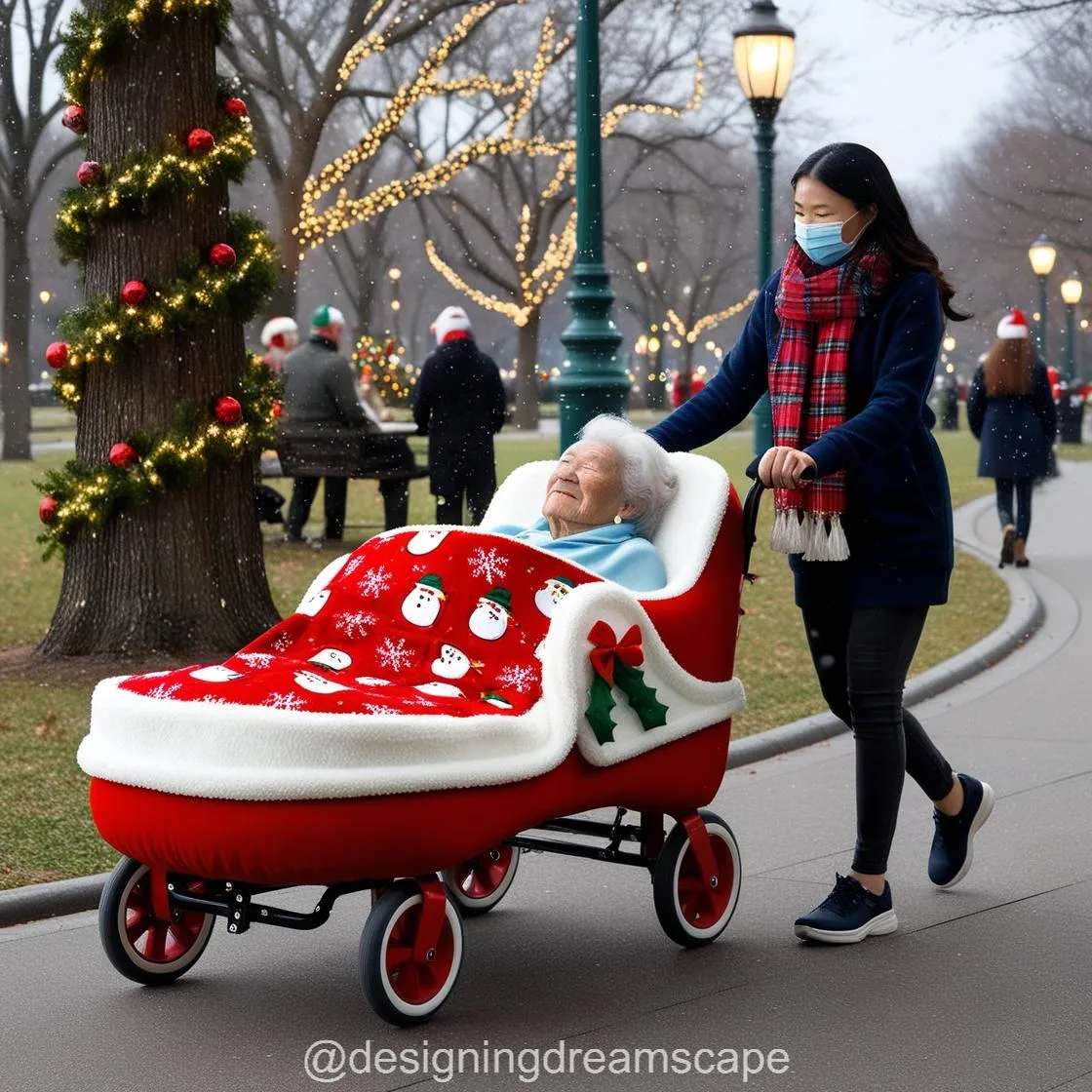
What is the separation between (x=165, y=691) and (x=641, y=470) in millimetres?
1484

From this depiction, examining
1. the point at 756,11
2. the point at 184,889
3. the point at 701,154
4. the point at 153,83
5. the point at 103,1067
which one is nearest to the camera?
the point at 103,1067

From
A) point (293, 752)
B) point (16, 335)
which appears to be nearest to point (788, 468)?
point (293, 752)

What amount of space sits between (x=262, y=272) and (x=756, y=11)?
9374 millimetres

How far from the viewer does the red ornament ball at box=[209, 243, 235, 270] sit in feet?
31.0

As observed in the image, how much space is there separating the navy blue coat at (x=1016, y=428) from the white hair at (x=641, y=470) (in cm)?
930

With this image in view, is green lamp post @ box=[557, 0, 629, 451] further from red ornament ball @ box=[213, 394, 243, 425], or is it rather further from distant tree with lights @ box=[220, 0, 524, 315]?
distant tree with lights @ box=[220, 0, 524, 315]

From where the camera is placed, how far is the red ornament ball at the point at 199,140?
9.41 meters

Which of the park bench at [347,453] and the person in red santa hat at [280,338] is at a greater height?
the person in red santa hat at [280,338]

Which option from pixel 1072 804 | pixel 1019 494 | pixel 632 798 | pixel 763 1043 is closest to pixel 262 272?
pixel 1072 804

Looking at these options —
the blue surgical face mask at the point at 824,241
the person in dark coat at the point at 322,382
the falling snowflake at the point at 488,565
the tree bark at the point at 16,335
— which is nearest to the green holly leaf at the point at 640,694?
the falling snowflake at the point at 488,565

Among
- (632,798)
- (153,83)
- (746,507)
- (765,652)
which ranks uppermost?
(153,83)

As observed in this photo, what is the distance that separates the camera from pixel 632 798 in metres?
4.81

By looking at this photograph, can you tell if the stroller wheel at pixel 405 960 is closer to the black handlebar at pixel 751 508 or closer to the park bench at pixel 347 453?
the black handlebar at pixel 751 508

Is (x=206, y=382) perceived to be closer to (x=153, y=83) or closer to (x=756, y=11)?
(x=153, y=83)
